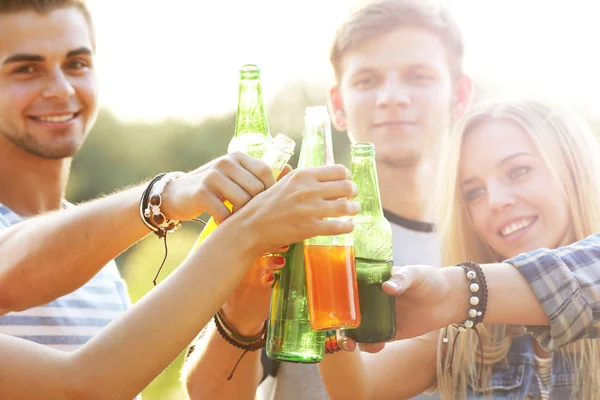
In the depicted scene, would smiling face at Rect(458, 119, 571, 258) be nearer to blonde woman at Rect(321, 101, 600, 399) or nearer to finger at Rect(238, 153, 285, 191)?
blonde woman at Rect(321, 101, 600, 399)

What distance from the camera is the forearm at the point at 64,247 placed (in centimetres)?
122

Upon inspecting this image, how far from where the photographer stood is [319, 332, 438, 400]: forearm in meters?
1.51

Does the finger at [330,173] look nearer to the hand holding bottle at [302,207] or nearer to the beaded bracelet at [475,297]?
the hand holding bottle at [302,207]

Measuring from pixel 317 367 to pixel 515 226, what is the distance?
0.54 metres

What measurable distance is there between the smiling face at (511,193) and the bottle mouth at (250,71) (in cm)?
73

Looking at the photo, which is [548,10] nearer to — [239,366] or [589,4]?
[589,4]

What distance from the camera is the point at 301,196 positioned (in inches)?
37.7

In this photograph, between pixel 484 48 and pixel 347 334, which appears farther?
pixel 484 48

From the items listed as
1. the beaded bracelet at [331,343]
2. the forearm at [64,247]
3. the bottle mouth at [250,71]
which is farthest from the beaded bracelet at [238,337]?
the bottle mouth at [250,71]

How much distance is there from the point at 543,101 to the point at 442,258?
1.38ft

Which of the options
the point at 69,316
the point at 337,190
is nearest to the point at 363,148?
the point at 337,190

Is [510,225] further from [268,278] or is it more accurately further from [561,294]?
[268,278]

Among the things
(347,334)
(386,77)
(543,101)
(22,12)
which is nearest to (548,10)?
(543,101)

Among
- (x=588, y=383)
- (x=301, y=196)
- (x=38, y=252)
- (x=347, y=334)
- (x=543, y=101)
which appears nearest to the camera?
(x=301, y=196)
